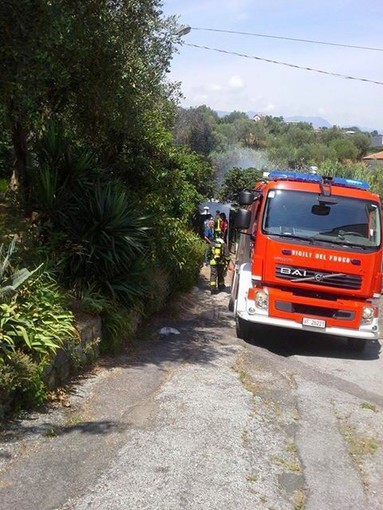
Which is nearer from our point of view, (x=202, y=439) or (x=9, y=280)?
(x=202, y=439)

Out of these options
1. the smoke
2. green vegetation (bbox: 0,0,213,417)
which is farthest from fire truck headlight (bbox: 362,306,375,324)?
the smoke

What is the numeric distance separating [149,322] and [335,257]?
2977 millimetres

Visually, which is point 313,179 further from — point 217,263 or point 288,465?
point 288,465

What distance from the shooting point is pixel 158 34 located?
8.87m

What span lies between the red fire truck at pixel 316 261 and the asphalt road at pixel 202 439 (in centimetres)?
70

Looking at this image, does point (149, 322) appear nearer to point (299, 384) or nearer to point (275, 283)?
point (275, 283)

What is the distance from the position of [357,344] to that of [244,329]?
169 cm

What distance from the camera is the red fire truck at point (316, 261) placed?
8078 mm

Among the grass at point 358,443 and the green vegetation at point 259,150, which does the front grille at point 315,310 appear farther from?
the green vegetation at point 259,150

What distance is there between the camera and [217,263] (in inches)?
499

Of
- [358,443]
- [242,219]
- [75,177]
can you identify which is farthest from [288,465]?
[75,177]

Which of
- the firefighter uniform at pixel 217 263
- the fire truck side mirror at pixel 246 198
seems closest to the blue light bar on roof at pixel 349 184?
the fire truck side mirror at pixel 246 198

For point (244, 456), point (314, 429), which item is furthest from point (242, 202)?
point (244, 456)

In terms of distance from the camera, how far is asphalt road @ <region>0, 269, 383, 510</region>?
12.9 feet
